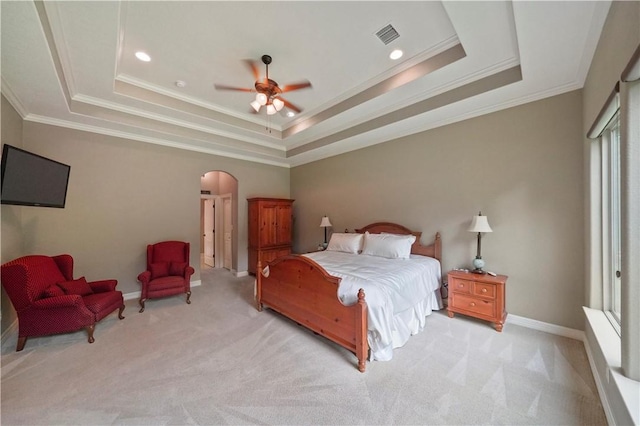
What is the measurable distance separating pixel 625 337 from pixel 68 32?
4.75 m

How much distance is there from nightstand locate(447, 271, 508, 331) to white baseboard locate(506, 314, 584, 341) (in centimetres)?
14

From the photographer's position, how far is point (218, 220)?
7.09 metres

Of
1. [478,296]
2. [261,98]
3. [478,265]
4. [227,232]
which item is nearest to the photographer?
[261,98]

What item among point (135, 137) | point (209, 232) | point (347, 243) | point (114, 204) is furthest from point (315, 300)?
point (209, 232)

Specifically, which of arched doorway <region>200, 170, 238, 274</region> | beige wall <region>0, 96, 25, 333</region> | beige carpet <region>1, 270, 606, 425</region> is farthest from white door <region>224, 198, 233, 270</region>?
beige wall <region>0, 96, 25, 333</region>

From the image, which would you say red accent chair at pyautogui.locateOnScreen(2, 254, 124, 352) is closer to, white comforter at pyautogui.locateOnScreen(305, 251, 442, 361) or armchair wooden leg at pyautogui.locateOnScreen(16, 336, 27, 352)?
armchair wooden leg at pyautogui.locateOnScreen(16, 336, 27, 352)

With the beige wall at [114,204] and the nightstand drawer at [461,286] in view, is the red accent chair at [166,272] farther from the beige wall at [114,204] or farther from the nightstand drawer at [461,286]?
the nightstand drawer at [461,286]

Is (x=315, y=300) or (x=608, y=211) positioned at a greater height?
(x=608, y=211)

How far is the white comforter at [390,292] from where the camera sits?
92.4 inches

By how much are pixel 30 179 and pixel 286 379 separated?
3.45 m

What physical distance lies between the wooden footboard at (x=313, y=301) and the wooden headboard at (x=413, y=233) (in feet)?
6.80

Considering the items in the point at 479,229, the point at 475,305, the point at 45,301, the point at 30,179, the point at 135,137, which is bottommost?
the point at 475,305

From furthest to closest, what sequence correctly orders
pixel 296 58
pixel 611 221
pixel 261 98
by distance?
pixel 296 58 → pixel 261 98 → pixel 611 221

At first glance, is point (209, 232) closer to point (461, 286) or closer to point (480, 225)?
point (461, 286)
